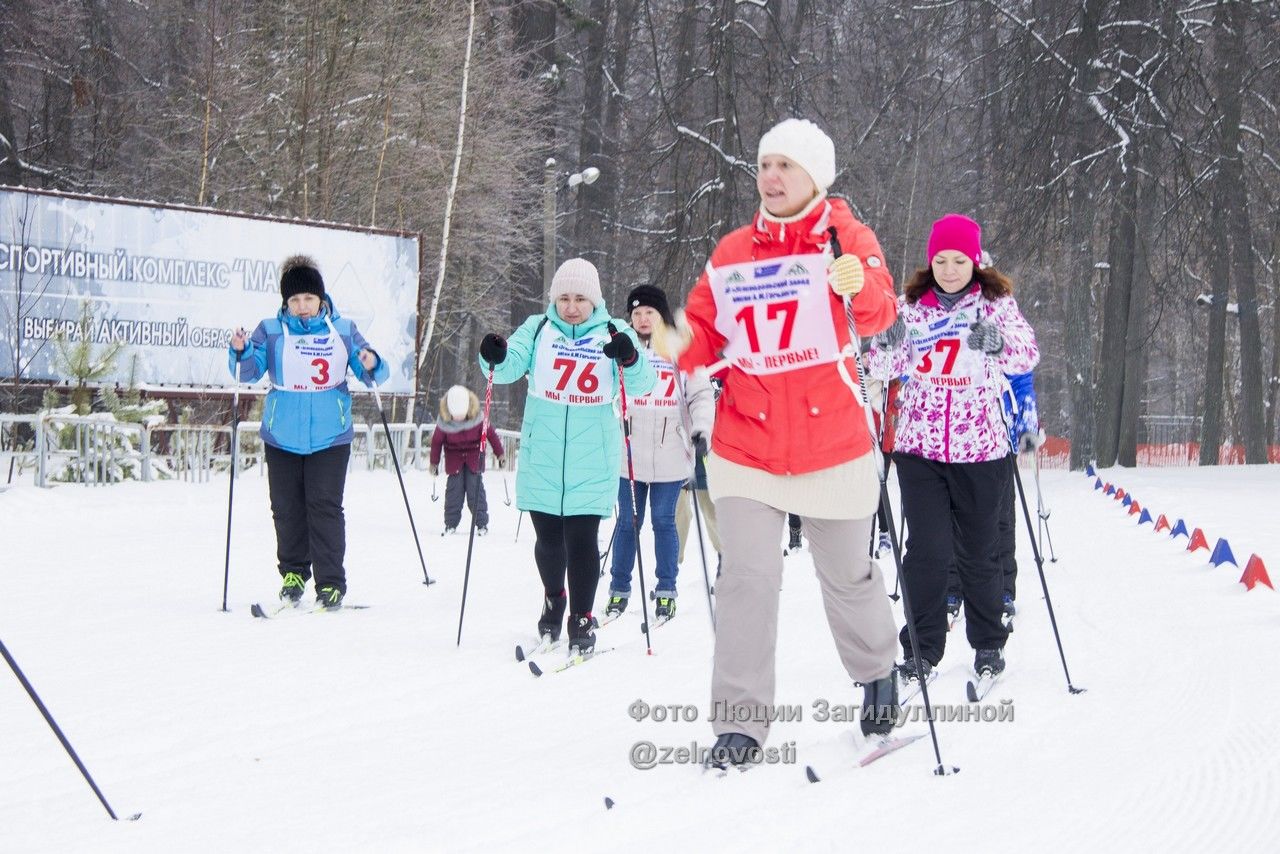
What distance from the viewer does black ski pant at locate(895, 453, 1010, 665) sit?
5508mm

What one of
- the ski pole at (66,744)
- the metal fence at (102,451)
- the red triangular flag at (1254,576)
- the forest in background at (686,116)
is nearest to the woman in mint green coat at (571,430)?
the ski pole at (66,744)

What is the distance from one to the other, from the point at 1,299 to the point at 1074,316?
17.0 metres

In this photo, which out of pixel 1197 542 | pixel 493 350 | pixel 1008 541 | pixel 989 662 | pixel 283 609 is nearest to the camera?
pixel 989 662

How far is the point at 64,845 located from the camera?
355 centimetres

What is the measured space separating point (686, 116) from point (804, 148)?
2015 cm

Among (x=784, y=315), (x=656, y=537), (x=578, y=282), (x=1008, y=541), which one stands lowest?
(x=656, y=537)

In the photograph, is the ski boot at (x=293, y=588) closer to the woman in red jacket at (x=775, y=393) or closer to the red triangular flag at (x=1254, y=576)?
the woman in red jacket at (x=775, y=393)

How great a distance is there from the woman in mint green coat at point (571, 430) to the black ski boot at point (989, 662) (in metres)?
1.76

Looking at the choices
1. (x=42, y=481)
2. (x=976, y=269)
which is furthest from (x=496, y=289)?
(x=976, y=269)

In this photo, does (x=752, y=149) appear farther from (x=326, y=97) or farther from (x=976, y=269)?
(x=976, y=269)

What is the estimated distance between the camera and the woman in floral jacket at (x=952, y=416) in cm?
554

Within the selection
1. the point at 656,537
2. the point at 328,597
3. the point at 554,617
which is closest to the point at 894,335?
the point at 554,617

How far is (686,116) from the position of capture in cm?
2398

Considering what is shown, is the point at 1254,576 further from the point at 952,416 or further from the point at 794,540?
the point at 794,540
